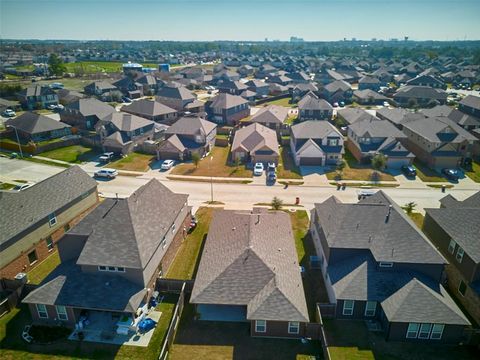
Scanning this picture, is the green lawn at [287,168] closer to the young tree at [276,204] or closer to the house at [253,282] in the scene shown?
the young tree at [276,204]

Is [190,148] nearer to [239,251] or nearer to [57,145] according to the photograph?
[57,145]

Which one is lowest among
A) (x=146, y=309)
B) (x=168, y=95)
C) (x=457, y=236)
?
(x=146, y=309)

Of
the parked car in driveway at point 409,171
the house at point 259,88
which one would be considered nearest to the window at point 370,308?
the parked car in driveway at point 409,171

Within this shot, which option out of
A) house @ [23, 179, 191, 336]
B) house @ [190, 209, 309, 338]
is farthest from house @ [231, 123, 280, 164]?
house @ [23, 179, 191, 336]

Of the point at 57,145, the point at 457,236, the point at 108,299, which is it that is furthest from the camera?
the point at 57,145

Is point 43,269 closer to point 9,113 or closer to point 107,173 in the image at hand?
point 107,173

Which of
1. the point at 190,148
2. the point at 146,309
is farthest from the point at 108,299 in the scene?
the point at 190,148
